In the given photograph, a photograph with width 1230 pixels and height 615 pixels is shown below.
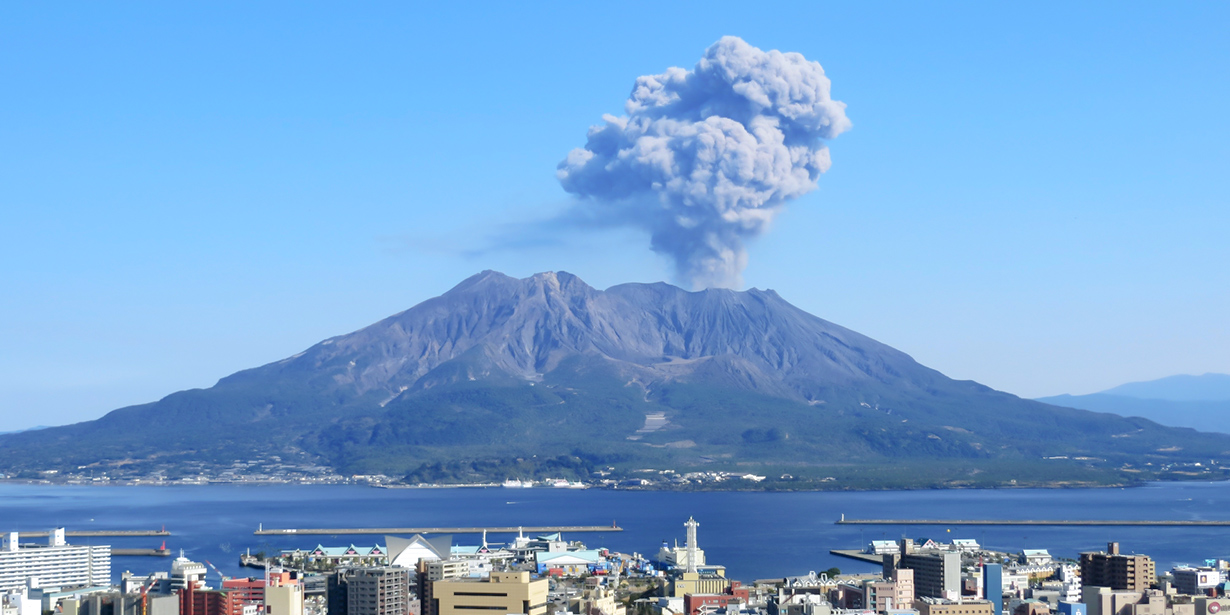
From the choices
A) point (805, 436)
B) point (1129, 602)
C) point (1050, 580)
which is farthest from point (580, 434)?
point (1129, 602)

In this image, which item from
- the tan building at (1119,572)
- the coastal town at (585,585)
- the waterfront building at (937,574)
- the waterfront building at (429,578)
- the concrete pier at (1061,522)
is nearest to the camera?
the waterfront building at (429,578)

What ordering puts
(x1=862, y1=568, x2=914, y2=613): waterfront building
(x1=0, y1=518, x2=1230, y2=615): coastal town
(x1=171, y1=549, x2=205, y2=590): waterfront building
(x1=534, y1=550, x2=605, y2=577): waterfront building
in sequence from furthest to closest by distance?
(x1=534, y1=550, x2=605, y2=577): waterfront building, (x1=862, y1=568, x2=914, y2=613): waterfront building, (x1=171, y1=549, x2=205, y2=590): waterfront building, (x1=0, y1=518, x2=1230, y2=615): coastal town

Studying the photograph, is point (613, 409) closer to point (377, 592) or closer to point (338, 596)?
point (338, 596)

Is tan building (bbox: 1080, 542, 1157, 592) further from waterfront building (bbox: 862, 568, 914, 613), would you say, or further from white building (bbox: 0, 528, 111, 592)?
white building (bbox: 0, 528, 111, 592)

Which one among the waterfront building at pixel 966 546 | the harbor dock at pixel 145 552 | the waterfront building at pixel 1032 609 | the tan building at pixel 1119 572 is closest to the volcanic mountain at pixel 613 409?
the waterfront building at pixel 966 546

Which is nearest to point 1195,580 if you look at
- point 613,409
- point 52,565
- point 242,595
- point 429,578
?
point 429,578

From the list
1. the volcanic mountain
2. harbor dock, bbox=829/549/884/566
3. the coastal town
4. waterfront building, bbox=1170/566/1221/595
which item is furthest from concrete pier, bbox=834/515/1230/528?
waterfront building, bbox=1170/566/1221/595

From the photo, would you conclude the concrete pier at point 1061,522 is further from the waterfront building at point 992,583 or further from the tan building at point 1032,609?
the tan building at point 1032,609

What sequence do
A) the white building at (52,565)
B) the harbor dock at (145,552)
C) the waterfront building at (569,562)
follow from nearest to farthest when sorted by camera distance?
the white building at (52,565), the waterfront building at (569,562), the harbor dock at (145,552)
